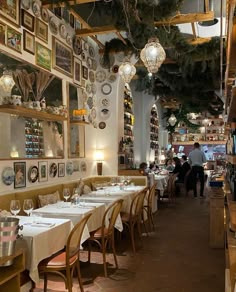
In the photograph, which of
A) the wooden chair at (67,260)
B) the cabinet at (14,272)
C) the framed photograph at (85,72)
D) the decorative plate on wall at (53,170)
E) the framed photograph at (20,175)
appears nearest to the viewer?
the cabinet at (14,272)

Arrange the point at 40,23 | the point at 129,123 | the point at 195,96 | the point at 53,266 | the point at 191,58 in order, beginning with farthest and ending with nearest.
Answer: the point at 129,123 < the point at 195,96 < the point at 191,58 < the point at 40,23 < the point at 53,266

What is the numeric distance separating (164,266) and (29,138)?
291cm

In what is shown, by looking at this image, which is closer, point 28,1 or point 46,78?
point 28,1

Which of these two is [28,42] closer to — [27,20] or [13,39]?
[27,20]

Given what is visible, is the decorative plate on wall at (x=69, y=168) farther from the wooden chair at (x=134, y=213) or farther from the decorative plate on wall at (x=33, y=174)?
the wooden chair at (x=134, y=213)

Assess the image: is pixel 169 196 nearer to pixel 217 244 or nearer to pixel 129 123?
pixel 129 123

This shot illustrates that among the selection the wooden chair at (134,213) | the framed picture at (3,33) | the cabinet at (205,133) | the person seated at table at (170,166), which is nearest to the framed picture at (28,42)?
the framed picture at (3,33)

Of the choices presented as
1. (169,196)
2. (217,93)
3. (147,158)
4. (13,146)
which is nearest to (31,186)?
(13,146)

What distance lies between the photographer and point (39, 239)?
310cm

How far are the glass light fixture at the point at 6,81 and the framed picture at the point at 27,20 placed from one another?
936mm

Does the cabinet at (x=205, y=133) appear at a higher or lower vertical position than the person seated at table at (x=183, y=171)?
higher

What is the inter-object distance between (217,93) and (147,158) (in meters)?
4.37

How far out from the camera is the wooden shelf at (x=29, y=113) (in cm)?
485

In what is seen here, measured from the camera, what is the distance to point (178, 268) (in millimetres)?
4508
